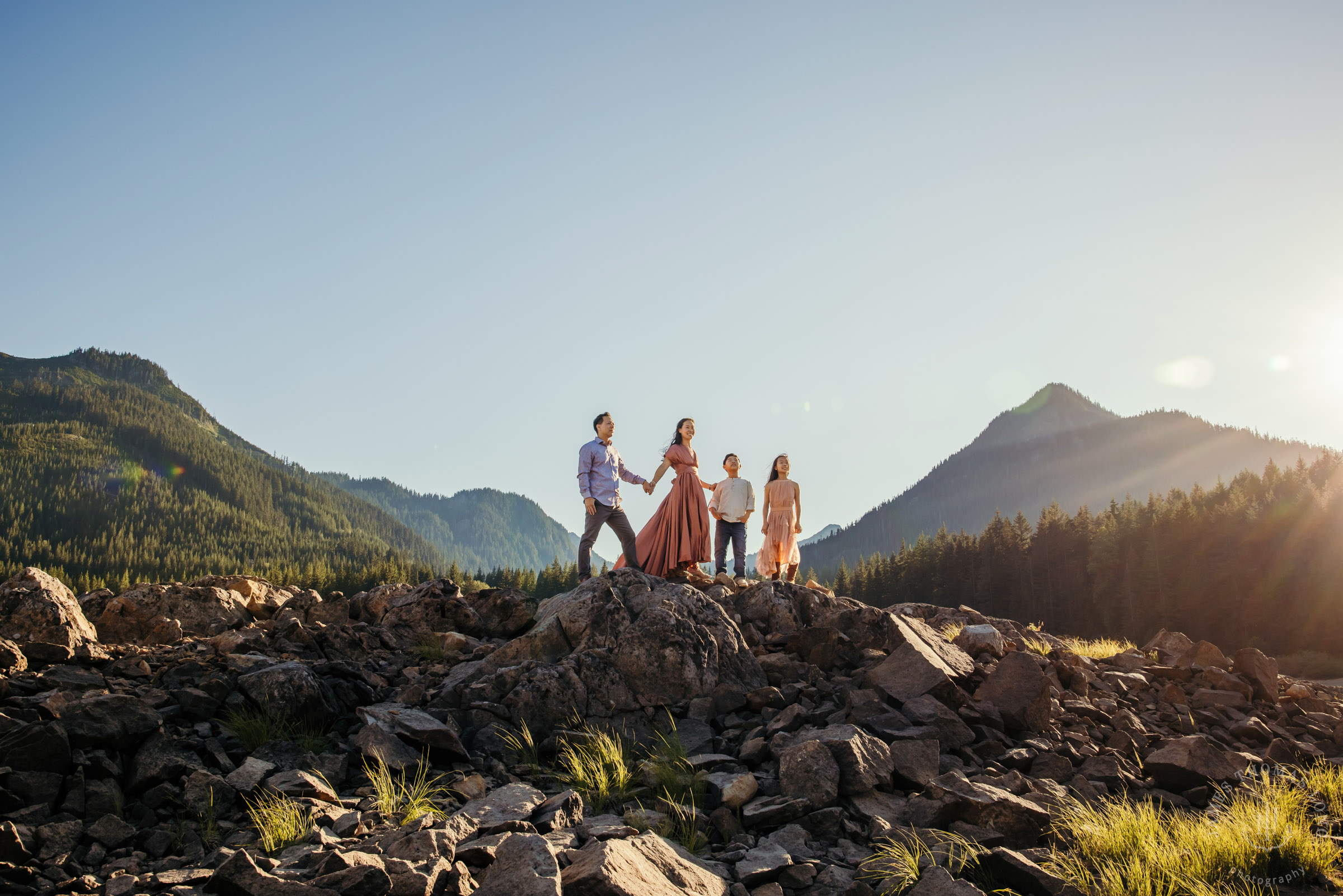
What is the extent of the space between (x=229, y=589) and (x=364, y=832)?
28.4 feet

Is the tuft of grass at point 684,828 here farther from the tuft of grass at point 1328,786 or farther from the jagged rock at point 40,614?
the jagged rock at point 40,614

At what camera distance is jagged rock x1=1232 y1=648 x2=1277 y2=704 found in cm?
1118

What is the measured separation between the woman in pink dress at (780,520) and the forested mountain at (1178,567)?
54.9 meters

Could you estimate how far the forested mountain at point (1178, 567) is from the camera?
54.5 metres

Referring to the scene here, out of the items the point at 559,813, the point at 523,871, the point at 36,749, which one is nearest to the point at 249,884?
the point at 523,871

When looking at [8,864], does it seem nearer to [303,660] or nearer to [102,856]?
[102,856]

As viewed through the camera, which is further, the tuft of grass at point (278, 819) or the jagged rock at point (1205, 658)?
the jagged rock at point (1205, 658)

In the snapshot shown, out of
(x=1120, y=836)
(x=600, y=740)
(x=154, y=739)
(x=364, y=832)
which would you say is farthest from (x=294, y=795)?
(x=1120, y=836)

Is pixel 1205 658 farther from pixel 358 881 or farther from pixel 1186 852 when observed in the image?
pixel 358 881

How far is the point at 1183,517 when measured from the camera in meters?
63.1

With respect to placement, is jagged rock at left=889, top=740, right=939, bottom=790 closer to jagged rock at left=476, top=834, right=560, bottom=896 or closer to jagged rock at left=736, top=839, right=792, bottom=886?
jagged rock at left=736, top=839, right=792, bottom=886

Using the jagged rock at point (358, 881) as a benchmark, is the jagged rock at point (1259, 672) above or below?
below

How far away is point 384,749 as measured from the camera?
22.7ft

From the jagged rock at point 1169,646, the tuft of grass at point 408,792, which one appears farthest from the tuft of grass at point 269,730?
the jagged rock at point 1169,646
